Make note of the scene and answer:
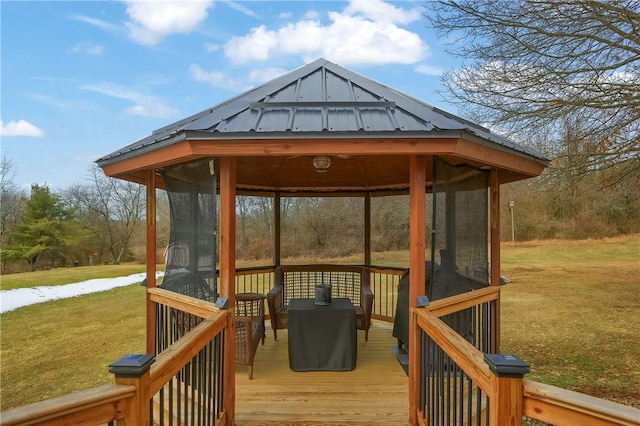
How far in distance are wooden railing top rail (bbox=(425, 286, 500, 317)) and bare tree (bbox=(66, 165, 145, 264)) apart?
21478mm

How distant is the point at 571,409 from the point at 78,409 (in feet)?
5.53

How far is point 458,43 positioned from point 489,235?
469 cm

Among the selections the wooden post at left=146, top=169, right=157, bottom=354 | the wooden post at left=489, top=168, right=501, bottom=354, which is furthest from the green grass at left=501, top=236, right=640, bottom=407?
the wooden post at left=146, top=169, right=157, bottom=354

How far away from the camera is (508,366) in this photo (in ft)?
4.84

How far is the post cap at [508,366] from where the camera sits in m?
1.46

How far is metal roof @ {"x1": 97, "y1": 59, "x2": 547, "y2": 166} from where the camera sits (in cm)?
267

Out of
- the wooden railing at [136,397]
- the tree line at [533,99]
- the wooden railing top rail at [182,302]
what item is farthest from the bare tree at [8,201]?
the wooden railing at [136,397]

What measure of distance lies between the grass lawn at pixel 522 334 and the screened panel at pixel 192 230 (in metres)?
2.84

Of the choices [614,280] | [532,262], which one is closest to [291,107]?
[614,280]

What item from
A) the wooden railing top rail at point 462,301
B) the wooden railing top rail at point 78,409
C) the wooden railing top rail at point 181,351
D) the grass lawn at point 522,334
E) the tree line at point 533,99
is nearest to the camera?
the wooden railing top rail at point 78,409

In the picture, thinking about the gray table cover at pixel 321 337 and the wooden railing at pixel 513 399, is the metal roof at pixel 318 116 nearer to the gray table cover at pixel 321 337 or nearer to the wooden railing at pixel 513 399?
the wooden railing at pixel 513 399

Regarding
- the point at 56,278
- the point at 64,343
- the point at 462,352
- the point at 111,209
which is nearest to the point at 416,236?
the point at 462,352

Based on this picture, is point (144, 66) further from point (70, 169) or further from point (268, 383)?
point (268, 383)

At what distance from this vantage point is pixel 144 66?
1517 cm
